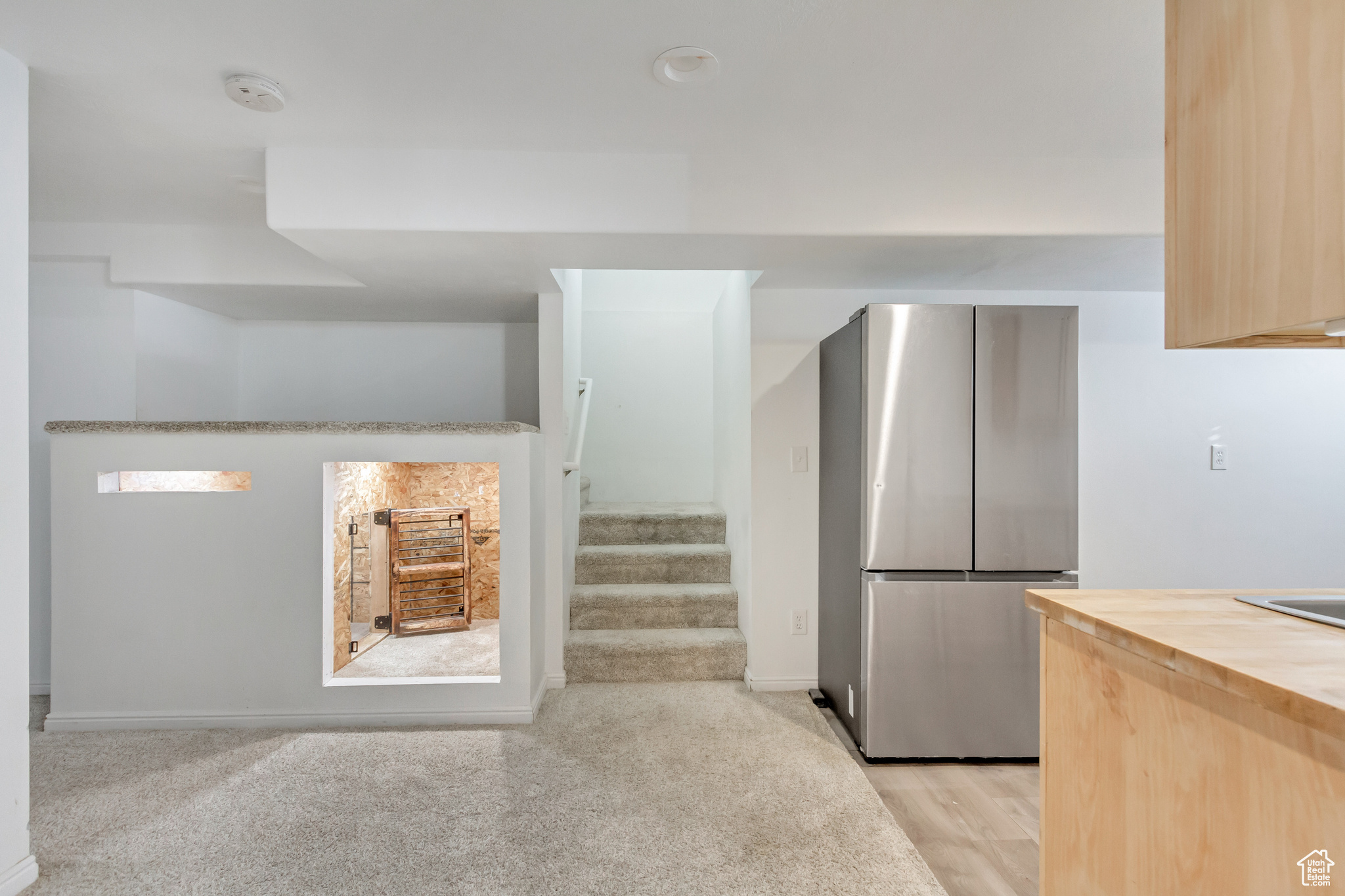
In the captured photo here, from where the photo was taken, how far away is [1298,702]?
708 millimetres

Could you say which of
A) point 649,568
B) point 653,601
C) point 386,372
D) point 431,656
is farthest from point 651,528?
point 386,372

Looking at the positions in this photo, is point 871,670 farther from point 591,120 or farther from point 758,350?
point 591,120

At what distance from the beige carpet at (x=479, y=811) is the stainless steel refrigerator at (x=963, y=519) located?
1.42 ft

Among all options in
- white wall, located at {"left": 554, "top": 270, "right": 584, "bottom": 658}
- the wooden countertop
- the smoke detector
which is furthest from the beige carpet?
the smoke detector

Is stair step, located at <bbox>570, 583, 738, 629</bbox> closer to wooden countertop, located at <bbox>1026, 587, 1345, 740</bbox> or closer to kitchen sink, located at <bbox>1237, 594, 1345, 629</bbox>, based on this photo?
wooden countertop, located at <bbox>1026, 587, 1345, 740</bbox>

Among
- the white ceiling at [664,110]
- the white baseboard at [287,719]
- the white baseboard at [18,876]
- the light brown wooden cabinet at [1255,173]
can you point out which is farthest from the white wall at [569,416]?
the light brown wooden cabinet at [1255,173]

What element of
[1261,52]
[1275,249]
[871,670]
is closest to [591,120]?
[1261,52]

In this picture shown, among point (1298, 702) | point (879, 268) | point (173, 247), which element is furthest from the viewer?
point (173, 247)

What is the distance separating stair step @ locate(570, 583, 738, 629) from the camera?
3441 millimetres

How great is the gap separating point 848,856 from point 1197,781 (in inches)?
49.3

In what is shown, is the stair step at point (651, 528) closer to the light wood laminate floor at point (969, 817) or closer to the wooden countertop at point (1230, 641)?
the light wood laminate floor at point (969, 817)

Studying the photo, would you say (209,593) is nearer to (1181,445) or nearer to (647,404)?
(647,404)

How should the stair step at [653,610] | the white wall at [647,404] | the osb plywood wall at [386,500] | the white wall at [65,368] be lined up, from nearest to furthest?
the osb plywood wall at [386,500]
the white wall at [65,368]
the stair step at [653,610]
the white wall at [647,404]

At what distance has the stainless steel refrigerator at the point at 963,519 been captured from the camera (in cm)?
243
